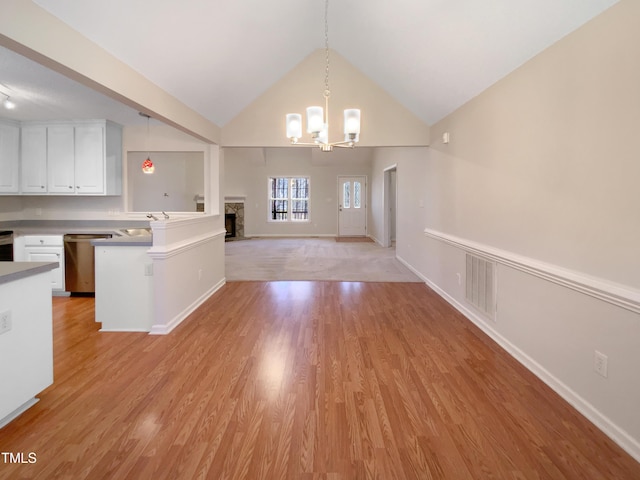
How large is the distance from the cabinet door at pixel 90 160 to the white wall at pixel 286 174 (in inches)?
282

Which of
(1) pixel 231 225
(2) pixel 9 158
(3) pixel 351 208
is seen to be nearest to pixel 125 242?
(2) pixel 9 158

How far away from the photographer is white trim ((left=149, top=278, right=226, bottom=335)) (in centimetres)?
341

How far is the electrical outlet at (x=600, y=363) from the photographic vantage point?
195cm

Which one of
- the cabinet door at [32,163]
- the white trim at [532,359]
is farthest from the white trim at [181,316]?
the white trim at [532,359]

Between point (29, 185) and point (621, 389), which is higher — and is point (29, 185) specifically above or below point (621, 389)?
above

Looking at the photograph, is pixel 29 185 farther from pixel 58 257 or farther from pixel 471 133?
pixel 471 133

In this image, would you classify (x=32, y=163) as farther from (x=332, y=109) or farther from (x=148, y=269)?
(x=332, y=109)

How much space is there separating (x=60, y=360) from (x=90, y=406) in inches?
35.7

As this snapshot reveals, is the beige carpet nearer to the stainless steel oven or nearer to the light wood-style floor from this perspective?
the light wood-style floor

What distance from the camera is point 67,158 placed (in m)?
4.81

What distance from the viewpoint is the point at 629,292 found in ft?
5.86

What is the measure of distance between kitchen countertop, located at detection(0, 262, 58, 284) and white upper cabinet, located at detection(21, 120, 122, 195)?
2992mm

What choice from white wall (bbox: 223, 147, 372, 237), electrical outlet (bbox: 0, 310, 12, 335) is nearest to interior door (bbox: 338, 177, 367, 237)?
white wall (bbox: 223, 147, 372, 237)

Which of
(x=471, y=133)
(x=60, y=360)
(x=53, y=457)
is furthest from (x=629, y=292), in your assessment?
(x=60, y=360)
